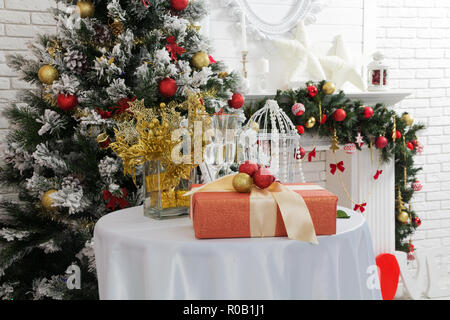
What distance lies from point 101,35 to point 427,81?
243 centimetres

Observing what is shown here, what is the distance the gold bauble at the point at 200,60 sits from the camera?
206cm

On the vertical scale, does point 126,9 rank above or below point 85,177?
above

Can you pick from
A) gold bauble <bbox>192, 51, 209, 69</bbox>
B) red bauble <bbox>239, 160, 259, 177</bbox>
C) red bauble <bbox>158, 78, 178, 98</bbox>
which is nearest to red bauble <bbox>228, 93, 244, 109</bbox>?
gold bauble <bbox>192, 51, 209, 69</bbox>

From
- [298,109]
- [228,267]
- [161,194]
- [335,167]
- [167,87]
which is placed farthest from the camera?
[335,167]

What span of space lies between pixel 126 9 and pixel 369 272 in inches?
60.6

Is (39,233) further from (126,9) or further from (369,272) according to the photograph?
(369,272)

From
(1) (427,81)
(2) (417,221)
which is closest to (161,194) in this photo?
(2) (417,221)

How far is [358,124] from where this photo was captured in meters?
2.73

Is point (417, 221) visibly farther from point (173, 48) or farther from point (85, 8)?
point (85, 8)

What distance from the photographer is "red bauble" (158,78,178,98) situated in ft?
6.28

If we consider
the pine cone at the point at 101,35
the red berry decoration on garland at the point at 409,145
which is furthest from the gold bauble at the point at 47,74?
the red berry decoration on garland at the point at 409,145
